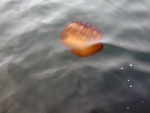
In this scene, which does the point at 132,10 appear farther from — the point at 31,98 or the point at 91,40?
the point at 31,98

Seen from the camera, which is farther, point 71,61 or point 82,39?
point 82,39

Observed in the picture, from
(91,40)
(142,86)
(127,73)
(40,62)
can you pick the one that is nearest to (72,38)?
(91,40)

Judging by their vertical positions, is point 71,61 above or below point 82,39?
below

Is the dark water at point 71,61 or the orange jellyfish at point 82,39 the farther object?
the orange jellyfish at point 82,39

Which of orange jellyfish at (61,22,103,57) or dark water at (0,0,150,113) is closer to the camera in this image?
dark water at (0,0,150,113)
